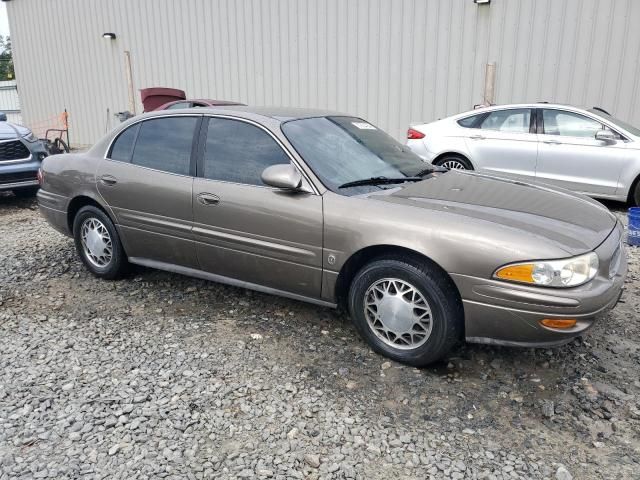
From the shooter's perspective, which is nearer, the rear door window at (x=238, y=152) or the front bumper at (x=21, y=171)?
the rear door window at (x=238, y=152)

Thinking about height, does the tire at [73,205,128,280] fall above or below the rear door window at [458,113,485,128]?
below

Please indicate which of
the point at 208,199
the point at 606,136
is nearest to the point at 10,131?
the point at 208,199

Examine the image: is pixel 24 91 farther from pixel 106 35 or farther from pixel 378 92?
pixel 378 92

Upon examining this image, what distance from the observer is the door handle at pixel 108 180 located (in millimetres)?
A: 4258

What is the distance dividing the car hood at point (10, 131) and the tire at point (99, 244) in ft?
13.4

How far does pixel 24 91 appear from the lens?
683 inches

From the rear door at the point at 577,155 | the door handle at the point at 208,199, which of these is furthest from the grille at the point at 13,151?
the rear door at the point at 577,155

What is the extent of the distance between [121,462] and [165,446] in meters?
0.20

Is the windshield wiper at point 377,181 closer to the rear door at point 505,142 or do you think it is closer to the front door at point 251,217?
the front door at point 251,217

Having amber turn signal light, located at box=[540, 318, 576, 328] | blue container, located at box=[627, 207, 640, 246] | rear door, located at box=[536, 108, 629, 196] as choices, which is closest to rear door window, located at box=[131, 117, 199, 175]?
amber turn signal light, located at box=[540, 318, 576, 328]

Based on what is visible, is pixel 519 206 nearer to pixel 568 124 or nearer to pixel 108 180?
pixel 108 180

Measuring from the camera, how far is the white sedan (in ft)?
21.9

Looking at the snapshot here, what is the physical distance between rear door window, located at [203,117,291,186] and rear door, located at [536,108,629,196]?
483 cm

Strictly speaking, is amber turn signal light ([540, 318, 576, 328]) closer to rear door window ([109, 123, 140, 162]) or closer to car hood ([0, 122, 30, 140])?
rear door window ([109, 123, 140, 162])
